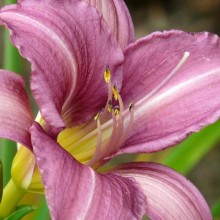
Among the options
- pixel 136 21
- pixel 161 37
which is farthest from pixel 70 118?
pixel 136 21

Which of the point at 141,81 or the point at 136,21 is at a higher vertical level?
the point at 141,81

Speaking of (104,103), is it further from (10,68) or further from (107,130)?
(10,68)

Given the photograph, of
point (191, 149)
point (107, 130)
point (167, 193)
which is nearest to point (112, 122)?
point (107, 130)

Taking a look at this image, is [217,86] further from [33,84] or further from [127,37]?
[33,84]

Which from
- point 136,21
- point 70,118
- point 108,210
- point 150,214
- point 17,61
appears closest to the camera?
point 108,210

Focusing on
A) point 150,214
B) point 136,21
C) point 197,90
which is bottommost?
point 136,21
